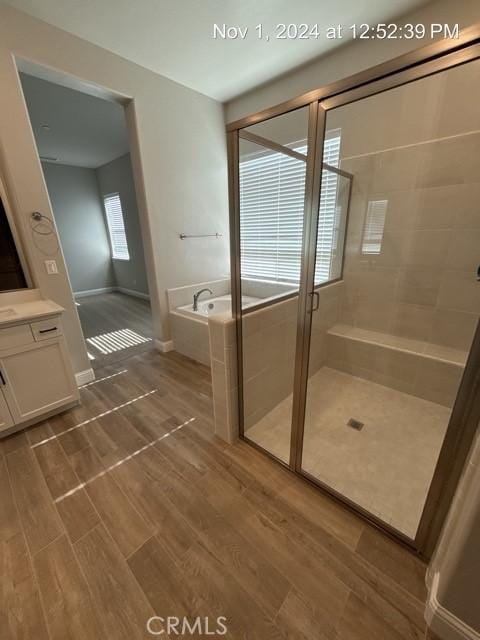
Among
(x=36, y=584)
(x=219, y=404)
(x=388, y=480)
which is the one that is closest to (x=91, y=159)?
(x=219, y=404)

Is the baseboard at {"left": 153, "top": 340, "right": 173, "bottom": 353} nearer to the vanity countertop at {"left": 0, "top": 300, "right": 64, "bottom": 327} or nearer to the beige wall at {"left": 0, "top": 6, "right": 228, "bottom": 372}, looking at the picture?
the beige wall at {"left": 0, "top": 6, "right": 228, "bottom": 372}

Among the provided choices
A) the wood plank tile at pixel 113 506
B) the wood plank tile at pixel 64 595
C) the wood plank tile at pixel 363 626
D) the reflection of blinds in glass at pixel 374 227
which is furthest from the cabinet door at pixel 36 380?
the reflection of blinds in glass at pixel 374 227

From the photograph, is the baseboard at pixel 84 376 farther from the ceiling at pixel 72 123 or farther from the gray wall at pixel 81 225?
the gray wall at pixel 81 225

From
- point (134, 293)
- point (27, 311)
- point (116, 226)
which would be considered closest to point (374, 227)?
point (27, 311)

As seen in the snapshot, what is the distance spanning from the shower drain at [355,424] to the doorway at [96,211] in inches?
102

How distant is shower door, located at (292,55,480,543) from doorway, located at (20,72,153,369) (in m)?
2.53

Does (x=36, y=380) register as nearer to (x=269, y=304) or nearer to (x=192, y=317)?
(x=192, y=317)

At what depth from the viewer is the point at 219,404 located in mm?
1793

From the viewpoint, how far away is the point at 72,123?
11.7ft

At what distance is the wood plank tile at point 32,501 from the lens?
1.30 meters

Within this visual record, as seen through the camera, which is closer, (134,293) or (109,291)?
(134,293)

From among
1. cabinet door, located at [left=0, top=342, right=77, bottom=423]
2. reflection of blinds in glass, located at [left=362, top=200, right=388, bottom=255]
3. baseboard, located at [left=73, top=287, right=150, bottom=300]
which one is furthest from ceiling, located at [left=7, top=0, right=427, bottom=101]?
baseboard, located at [left=73, top=287, right=150, bottom=300]

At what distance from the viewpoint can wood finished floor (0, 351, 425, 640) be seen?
101 centimetres

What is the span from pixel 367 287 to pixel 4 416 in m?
3.31
